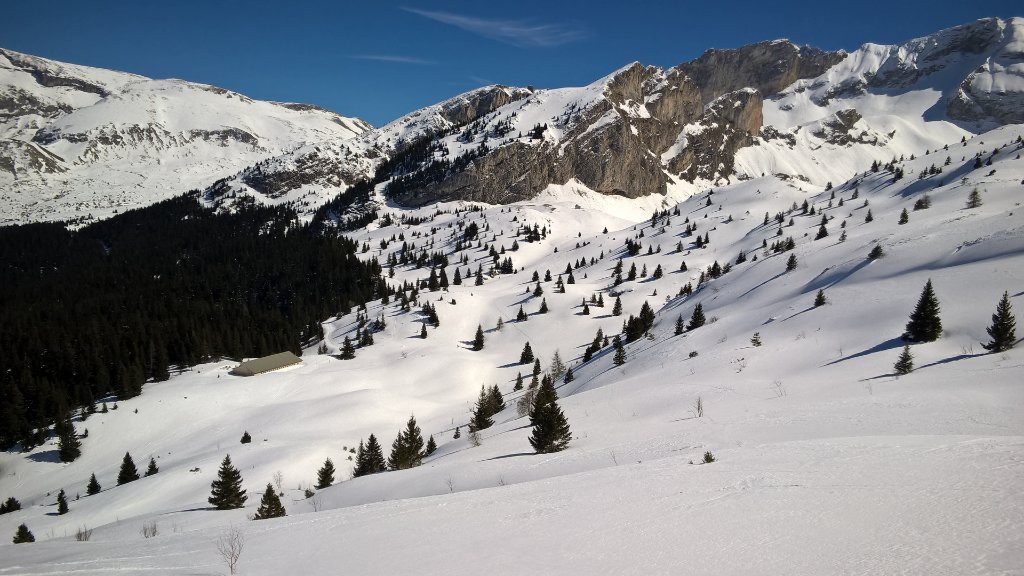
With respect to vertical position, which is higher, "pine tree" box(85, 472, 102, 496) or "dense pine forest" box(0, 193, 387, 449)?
"dense pine forest" box(0, 193, 387, 449)

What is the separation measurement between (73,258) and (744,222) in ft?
754

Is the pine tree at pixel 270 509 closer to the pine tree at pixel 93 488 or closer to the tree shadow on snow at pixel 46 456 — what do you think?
the pine tree at pixel 93 488

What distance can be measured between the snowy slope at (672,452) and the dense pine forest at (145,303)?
42.7ft

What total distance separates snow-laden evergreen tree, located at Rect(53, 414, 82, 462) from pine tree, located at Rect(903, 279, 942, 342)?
2829 inches

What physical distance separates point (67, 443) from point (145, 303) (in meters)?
72.3

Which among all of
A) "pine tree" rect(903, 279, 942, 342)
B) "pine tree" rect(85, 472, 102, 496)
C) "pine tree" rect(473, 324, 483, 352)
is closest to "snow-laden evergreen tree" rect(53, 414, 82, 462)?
"pine tree" rect(85, 472, 102, 496)

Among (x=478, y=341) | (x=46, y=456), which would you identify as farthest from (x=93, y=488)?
(x=478, y=341)

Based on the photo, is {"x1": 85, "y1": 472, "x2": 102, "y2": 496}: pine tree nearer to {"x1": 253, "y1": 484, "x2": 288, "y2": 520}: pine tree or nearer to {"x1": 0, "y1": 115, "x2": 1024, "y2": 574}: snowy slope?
{"x1": 0, "y1": 115, "x2": 1024, "y2": 574}: snowy slope

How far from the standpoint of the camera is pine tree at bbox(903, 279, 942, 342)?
2303 cm

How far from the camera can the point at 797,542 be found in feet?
20.2

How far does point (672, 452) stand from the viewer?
13266 mm

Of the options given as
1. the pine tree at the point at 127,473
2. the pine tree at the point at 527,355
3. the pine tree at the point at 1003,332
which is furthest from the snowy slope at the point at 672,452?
the pine tree at the point at 527,355

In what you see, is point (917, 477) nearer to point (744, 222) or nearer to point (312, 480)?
point (312, 480)

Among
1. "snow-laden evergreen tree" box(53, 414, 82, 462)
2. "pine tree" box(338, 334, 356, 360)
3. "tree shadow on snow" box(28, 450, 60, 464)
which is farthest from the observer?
"pine tree" box(338, 334, 356, 360)
